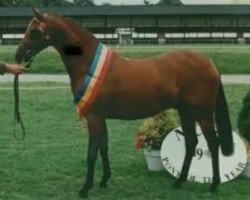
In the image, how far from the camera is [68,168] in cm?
1029

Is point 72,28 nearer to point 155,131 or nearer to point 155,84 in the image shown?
point 155,84

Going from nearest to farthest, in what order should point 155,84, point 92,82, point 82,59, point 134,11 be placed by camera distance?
point 92,82
point 82,59
point 155,84
point 134,11

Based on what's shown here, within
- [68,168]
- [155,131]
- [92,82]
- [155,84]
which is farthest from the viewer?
[68,168]

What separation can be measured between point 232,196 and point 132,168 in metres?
2.06

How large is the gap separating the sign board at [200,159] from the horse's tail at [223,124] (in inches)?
10.4

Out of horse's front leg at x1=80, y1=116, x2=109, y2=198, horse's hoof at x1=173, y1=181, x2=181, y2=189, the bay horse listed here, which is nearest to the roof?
horse's hoof at x1=173, y1=181, x2=181, y2=189

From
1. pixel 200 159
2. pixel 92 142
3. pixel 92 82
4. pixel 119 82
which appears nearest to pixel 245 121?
pixel 200 159

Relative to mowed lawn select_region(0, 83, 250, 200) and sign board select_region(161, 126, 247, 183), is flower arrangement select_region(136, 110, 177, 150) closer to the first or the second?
sign board select_region(161, 126, 247, 183)

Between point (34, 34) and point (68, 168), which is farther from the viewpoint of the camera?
point (68, 168)

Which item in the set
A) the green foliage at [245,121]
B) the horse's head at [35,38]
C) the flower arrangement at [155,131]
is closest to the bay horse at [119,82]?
the horse's head at [35,38]

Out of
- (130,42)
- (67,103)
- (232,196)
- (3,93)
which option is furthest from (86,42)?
(130,42)

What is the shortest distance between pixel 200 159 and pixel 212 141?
748mm

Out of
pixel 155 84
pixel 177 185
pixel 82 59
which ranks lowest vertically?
pixel 177 185

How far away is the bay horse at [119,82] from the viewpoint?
8.27 m
